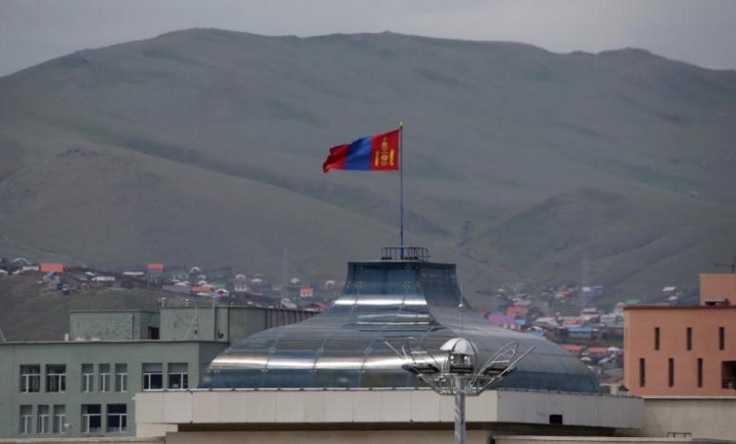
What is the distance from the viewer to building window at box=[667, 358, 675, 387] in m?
183

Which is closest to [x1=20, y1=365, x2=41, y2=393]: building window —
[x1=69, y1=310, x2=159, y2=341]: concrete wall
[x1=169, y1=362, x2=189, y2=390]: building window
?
[x1=69, y1=310, x2=159, y2=341]: concrete wall

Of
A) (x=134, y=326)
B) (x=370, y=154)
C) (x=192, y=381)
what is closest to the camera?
(x=370, y=154)

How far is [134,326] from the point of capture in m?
174

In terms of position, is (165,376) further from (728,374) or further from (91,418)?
(728,374)

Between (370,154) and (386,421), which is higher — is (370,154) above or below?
above

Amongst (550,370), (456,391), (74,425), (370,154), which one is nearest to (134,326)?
(74,425)

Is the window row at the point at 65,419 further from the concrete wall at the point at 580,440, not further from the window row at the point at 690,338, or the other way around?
the concrete wall at the point at 580,440

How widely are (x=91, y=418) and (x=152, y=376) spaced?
726 cm

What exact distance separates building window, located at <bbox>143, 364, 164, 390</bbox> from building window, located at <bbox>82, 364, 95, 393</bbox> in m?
4.06

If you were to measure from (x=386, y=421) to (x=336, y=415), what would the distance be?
6.66 ft

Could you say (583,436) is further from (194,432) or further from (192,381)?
(192,381)

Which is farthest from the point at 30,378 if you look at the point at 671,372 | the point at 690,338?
the point at 690,338

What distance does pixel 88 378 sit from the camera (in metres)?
166

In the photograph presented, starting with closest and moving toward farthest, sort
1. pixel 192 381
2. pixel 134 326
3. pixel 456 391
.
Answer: pixel 456 391, pixel 192 381, pixel 134 326
